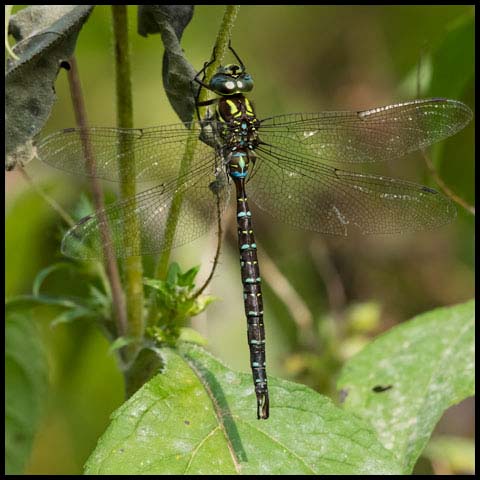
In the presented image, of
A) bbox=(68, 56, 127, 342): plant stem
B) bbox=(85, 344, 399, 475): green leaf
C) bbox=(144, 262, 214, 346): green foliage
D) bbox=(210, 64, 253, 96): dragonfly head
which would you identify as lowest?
bbox=(85, 344, 399, 475): green leaf

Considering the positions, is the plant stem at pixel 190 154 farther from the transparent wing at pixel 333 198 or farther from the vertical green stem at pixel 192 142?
the transparent wing at pixel 333 198

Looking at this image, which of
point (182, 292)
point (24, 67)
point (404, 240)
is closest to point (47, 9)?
point (24, 67)

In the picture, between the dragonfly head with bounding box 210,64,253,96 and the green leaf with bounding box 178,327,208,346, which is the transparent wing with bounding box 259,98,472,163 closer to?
the dragonfly head with bounding box 210,64,253,96

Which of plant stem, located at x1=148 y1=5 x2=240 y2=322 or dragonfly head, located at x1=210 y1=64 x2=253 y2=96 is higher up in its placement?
dragonfly head, located at x1=210 y1=64 x2=253 y2=96

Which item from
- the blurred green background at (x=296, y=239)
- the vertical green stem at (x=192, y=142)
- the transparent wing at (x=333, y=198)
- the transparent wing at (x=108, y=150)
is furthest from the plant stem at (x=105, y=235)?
the transparent wing at (x=333, y=198)

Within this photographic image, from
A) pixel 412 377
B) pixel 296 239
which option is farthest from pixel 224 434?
pixel 296 239

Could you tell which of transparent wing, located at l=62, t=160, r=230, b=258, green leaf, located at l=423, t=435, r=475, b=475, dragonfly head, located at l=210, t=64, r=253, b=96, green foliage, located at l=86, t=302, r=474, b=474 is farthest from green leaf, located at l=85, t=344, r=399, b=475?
green leaf, located at l=423, t=435, r=475, b=475

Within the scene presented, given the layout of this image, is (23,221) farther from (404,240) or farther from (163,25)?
(404,240)
